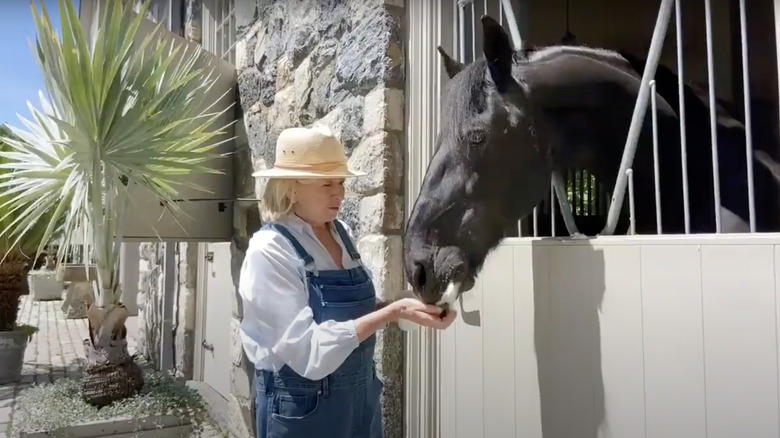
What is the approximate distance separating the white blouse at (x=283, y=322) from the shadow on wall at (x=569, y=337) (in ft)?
2.14

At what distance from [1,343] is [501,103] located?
5222 mm

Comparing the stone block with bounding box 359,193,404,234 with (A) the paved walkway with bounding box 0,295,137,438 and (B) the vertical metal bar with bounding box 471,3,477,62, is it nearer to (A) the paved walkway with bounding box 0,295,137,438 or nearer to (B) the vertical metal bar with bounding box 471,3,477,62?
(B) the vertical metal bar with bounding box 471,3,477,62

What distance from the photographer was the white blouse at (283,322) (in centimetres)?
132

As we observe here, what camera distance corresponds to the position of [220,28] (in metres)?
4.59

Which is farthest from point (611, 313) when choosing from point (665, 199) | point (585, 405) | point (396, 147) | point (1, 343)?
point (1, 343)

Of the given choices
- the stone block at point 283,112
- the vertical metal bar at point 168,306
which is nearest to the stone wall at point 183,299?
the vertical metal bar at point 168,306

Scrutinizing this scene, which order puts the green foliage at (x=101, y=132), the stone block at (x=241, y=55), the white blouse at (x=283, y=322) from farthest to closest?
the stone block at (x=241, y=55) → the green foliage at (x=101, y=132) → the white blouse at (x=283, y=322)

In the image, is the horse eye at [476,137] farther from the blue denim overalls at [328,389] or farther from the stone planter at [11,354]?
the stone planter at [11,354]

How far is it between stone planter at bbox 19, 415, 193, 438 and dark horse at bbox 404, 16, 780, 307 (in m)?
2.61

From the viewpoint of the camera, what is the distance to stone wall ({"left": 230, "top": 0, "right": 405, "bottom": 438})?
7.37 feet

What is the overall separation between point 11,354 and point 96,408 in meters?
2.28

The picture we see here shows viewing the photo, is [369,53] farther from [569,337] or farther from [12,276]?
[12,276]

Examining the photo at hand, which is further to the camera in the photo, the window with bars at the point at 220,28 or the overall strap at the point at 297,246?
the window with bars at the point at 220,28

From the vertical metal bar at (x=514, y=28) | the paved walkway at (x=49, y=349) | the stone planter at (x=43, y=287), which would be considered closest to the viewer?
the vertical metal bar at (x=514, y=28)
